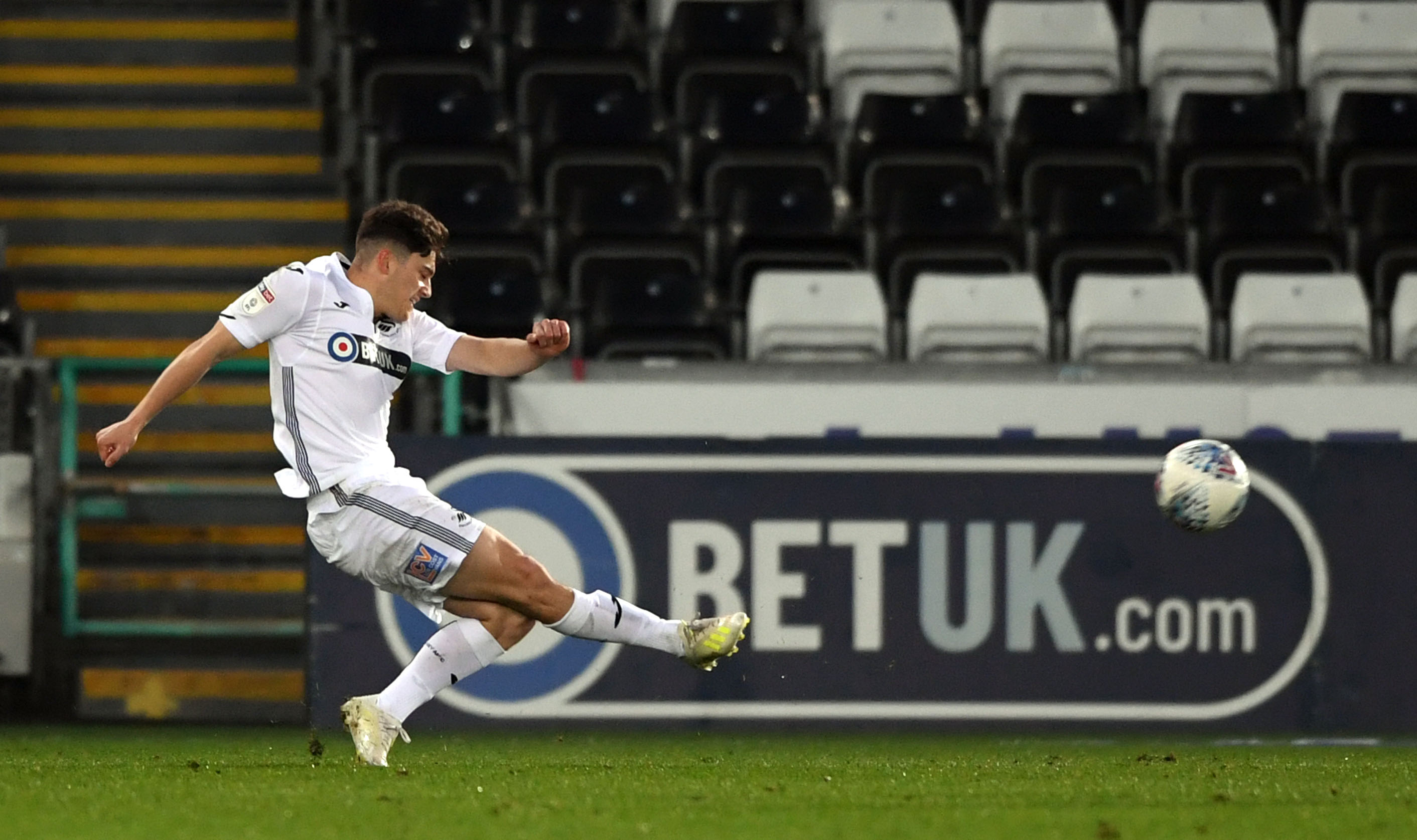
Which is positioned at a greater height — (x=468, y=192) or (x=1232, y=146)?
(x=1232, y=146)

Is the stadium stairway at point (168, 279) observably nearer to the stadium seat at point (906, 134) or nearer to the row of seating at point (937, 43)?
the row of seating at point (937, 43)

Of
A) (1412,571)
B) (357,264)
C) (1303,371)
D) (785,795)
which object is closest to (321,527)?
(357,264)

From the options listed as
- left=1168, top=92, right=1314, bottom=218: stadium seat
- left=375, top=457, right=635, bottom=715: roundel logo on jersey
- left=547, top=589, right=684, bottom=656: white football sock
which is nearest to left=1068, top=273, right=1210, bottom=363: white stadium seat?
left=1168, top=92, right=1314, bottom=218: stadium seat

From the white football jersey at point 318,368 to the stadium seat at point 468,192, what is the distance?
498cm

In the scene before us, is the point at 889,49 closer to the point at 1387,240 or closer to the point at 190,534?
the point at 1387,240

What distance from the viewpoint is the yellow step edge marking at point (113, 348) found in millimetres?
12047

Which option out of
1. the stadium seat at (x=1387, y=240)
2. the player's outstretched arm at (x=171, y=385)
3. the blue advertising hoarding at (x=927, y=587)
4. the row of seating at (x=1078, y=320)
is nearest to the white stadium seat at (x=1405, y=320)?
the row of seating at (x=1078, y=320)

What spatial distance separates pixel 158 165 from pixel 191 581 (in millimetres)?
3648

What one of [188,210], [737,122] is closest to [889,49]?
[737,122]

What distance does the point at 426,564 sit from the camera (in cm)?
680

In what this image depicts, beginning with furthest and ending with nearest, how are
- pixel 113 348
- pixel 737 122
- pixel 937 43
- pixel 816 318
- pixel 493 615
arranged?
pixel 937 43 → pixel 737 122 → pixel 113 348 → pixel 816 318 → pixel 493 615

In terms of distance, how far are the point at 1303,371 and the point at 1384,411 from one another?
46cm

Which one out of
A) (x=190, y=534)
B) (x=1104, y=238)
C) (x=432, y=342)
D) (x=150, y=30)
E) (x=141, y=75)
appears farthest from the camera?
(x=150, y=30)

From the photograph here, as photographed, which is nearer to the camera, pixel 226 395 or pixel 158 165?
pixel 226 395
